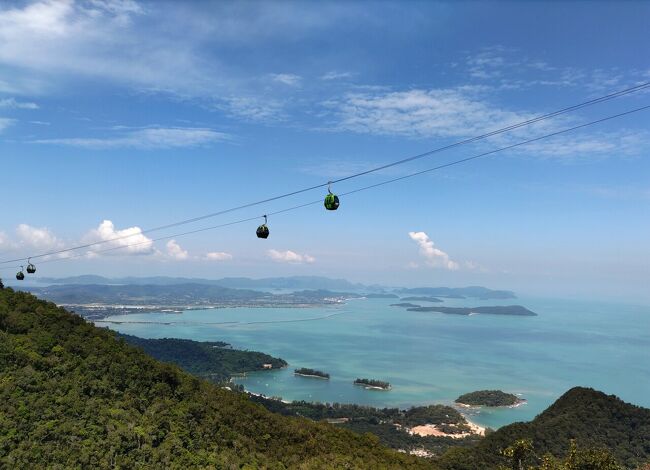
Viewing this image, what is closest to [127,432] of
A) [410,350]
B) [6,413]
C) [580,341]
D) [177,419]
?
[177,419]

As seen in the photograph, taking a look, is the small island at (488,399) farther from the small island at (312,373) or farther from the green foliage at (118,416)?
the green foliage at (118,416)

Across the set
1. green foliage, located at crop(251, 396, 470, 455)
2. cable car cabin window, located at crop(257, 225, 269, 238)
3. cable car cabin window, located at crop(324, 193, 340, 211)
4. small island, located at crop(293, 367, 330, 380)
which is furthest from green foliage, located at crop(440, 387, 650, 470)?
small island, located at crop(293, 367, 330, 380)

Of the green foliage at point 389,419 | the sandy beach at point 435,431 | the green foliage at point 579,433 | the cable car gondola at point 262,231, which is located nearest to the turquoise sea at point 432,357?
the green foliage at point 389,419

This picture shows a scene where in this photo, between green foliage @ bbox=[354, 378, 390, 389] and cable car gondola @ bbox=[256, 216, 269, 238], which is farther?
green foliage @ bbox=[354, 378, 390, 389]

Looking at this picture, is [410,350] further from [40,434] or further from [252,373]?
[40,434]

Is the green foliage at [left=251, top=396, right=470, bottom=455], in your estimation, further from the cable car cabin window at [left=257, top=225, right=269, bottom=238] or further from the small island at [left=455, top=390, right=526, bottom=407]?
the cable car cabin window at [left=257, top=225, right=269, bottom=238]

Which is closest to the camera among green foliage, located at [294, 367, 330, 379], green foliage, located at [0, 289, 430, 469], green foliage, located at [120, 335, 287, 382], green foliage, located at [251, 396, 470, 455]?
green foliage, located at [0, 289, 430, 469]
